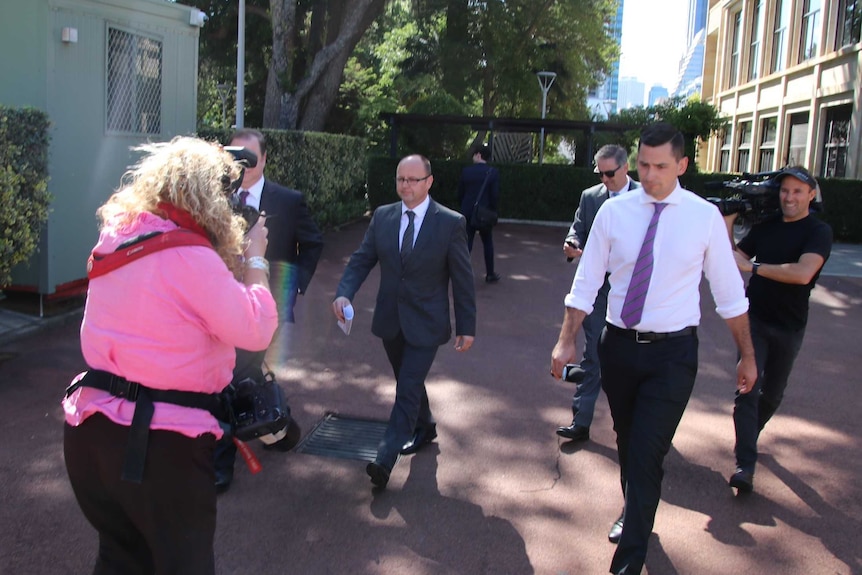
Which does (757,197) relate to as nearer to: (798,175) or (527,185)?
(798,175)

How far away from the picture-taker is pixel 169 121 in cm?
1008

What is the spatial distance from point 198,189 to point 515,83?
1236 inches

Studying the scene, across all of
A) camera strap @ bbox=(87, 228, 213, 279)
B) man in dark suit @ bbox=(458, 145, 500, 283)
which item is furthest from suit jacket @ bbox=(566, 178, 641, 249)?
man in dark suit @ bbox=(458, 145, 500, 283)

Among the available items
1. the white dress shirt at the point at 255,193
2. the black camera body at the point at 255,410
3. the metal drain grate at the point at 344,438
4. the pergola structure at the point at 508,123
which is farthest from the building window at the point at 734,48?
the black camera body at the point at 255,410

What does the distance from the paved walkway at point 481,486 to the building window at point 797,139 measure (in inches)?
696

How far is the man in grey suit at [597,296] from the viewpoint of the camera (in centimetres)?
542

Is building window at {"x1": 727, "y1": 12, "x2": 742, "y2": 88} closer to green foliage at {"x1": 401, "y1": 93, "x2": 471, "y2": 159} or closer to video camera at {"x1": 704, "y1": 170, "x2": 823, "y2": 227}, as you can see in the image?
green foliage at {"x1": 401, "y1": 93, "x2": 471, "y2": 159}

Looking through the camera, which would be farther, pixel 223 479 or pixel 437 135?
pixel 437 135

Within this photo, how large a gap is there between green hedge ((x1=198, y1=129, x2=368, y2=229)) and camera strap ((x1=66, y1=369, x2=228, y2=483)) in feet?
29.1

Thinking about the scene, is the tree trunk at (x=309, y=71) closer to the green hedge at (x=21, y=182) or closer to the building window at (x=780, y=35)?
the green hedge at (x=21, y=182)

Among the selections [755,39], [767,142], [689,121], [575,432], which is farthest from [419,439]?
[755,39]

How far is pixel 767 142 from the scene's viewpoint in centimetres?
2700

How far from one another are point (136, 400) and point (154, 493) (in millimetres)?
275

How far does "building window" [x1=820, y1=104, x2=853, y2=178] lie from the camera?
2080 centimetres
